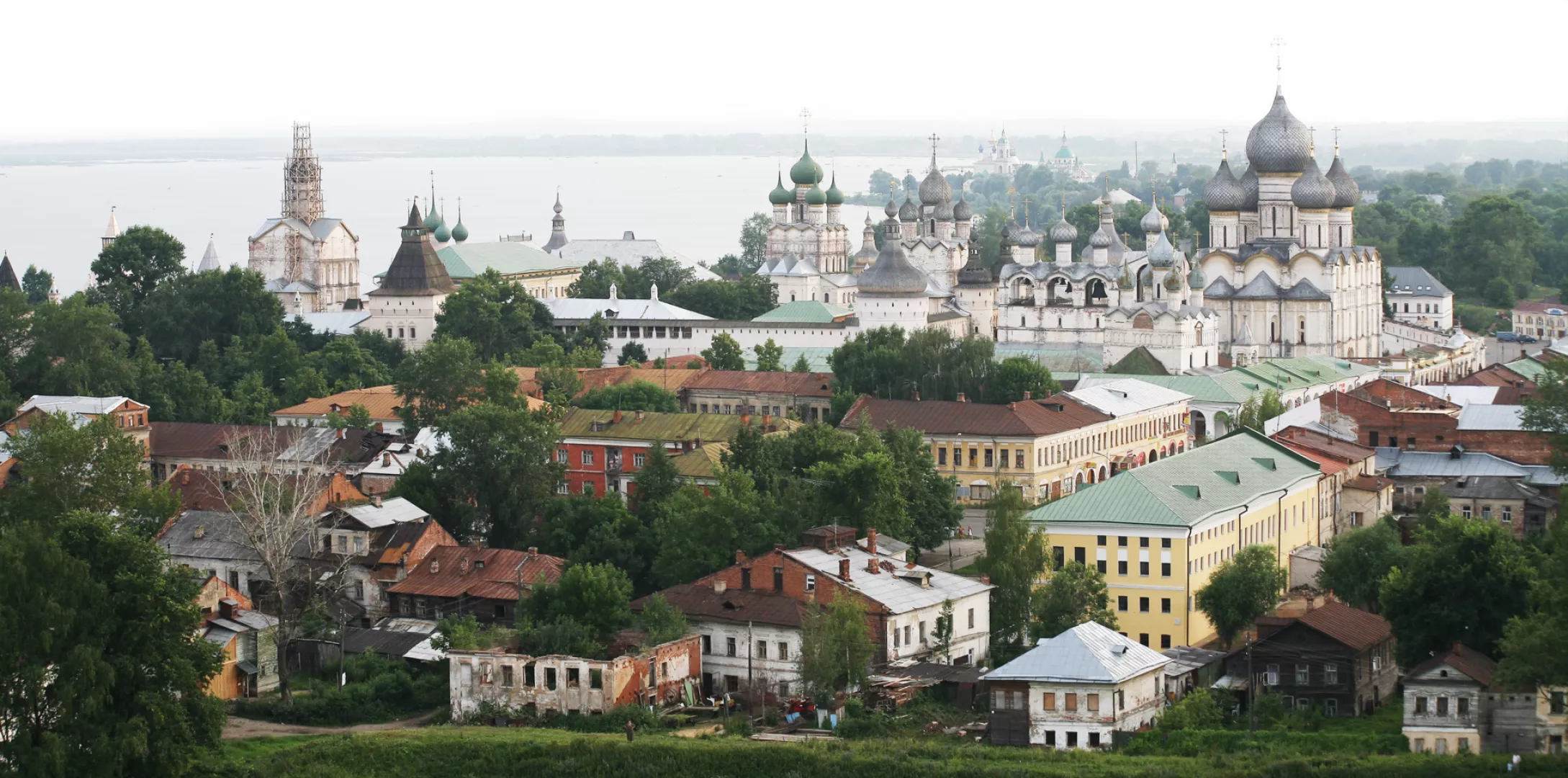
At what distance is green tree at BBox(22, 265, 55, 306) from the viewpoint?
9312 centimetres

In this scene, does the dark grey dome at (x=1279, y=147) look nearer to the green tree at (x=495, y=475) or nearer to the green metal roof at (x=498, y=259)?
the green metal roof at (x=498, y=259)

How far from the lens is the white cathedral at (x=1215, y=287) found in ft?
221

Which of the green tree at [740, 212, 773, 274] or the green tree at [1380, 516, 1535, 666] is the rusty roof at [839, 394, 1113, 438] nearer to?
the green tree at [1380, 516, 1535, 666]

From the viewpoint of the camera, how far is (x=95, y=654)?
3195 cm

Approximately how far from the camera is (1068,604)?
124 ft

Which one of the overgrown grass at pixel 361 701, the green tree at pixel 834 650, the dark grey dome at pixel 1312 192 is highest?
the dark grey dome at pixel 1312 192

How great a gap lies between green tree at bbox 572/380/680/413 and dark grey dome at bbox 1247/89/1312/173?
22560mm

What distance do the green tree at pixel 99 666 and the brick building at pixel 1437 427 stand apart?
26.6 m

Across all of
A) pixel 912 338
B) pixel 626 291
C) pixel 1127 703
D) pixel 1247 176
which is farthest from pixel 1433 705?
pixel 626 291

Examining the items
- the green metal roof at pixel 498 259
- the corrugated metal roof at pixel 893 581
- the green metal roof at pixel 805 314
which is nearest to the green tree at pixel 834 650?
the corrugated metal roof at pixel 893 581

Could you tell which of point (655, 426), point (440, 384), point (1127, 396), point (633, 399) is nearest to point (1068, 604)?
point (655, 426)

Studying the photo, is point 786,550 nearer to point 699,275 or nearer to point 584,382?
point 584,382

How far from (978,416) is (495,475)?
10.4 m

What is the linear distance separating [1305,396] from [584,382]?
1737cm
